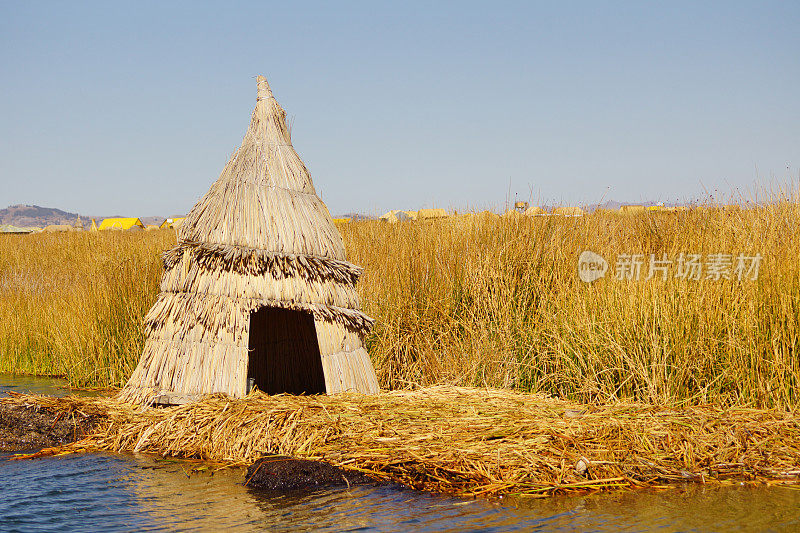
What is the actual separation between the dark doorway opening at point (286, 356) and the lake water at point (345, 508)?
2.80m

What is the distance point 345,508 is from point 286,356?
362 cm

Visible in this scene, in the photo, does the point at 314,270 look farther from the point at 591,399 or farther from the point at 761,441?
the point at 761,441

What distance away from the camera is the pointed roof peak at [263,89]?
679cm

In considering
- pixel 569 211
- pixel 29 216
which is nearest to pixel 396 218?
pixel 569 211

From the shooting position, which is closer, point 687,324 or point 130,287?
point 687,324

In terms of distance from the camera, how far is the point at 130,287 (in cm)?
832

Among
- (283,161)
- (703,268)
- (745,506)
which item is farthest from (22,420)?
(703,268)

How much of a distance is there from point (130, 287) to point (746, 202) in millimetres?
6908

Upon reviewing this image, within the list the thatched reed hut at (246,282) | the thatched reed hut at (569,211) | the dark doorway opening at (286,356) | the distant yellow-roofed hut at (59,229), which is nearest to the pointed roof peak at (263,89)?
the thatched reed hut at (246,282)

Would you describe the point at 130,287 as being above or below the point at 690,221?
below

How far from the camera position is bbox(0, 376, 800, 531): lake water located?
3.94m

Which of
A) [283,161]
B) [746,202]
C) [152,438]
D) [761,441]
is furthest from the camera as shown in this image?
[746,202]

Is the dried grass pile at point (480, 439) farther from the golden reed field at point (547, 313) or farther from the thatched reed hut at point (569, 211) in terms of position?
the thatched reed hut at point (569, 211)

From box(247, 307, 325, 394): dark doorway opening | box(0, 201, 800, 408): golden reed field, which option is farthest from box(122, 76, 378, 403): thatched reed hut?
box(247, 307, 325, 394): dark doorway opening
